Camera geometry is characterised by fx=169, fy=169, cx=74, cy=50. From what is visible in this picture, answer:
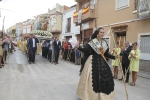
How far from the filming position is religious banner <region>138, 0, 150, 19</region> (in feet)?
32.7

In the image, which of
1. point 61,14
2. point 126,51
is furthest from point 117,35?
point 61,14

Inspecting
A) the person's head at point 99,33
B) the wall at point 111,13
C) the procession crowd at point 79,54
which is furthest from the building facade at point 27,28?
the person's head at point 99,33

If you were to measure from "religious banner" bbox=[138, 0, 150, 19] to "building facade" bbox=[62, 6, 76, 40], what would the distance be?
12103 mm

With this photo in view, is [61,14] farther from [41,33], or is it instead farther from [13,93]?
[13,93]

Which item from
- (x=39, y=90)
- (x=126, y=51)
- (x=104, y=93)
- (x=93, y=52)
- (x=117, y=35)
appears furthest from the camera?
(x=117, y=35)

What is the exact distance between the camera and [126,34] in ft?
40.0

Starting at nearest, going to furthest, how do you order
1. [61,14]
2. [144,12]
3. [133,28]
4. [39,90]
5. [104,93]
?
[104,93] → [39,90] → [144,12] → [133,28] → [61,14]

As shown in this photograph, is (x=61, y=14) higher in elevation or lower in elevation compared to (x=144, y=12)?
higher

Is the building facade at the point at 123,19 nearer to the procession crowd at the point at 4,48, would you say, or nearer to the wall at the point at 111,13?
the wall at the point at 111,13

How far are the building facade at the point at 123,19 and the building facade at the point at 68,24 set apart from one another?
4.86m

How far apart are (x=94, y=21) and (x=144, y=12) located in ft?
22.4

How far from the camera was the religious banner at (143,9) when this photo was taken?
32.7ft

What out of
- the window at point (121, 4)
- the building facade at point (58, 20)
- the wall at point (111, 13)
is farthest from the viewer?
the building facade at point (58, 20)

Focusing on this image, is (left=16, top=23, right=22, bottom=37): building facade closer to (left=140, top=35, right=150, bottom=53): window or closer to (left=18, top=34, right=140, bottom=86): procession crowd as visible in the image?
(left=18, top=34, right=140, bottom=86): procession crowd
